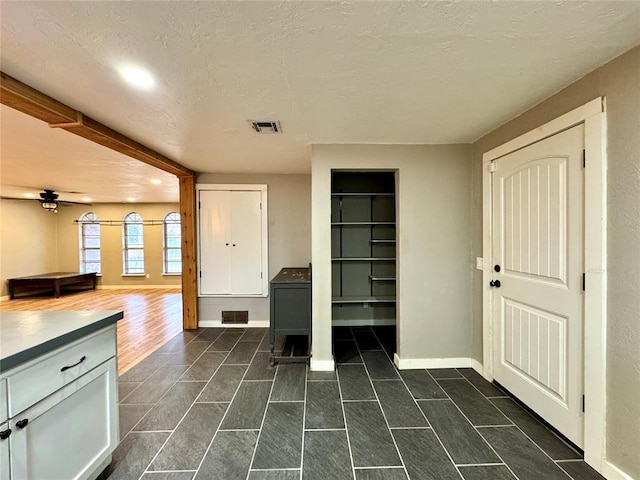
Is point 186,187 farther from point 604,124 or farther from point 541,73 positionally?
point 604,124

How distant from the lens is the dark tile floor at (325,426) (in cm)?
157

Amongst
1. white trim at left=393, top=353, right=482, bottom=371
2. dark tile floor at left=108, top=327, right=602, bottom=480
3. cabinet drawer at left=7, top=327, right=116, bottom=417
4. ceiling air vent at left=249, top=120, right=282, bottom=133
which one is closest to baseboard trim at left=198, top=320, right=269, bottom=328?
dark tile floor at left=108, top=327, right=602, bottom=480

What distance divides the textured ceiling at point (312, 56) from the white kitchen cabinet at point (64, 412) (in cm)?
142

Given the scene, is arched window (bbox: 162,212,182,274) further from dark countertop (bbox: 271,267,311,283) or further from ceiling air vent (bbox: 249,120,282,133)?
ceiling air vent (bbox: 249,120,282,133)

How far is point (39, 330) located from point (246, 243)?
2927 mm

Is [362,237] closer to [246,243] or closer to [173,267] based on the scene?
[246,243]

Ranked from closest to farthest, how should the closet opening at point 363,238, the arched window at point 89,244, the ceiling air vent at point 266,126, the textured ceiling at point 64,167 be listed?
the ceiling air vent at point 266,126 < the textured ceiling at point 64,167 < the closet opening at point 363,238 < the arched window at point 89,244

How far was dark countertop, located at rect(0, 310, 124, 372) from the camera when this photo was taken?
3.47ft

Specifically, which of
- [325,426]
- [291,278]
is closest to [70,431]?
[325,426]

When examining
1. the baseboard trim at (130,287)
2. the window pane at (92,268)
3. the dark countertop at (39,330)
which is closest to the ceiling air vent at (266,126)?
the dark countertop at (39,330)

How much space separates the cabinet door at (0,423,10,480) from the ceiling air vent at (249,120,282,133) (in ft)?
6.93

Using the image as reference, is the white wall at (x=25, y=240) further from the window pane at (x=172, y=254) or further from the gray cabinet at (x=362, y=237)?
the gray cabinet at (x=362, y=237)

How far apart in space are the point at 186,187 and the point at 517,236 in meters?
3.99

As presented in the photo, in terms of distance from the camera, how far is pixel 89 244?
773 cm
